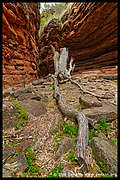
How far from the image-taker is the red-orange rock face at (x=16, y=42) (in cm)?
631

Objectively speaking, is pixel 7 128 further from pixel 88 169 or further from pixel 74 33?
pixel 74 33

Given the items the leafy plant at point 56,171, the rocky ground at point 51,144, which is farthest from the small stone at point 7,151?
the leafy plant at point 56,171

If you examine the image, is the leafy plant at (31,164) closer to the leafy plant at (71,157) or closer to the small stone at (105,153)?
the leafy plant at (71,157)

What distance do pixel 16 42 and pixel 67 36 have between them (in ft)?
19.6

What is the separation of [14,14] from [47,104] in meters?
8.09

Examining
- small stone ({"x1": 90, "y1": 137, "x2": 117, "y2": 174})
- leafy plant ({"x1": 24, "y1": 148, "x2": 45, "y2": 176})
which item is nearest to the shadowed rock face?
leafy plant ({"x1": 24, "y1": 148, "x2": 45, "y2": 176})

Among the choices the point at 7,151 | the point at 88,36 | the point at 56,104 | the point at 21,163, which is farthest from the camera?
the point at 88,36

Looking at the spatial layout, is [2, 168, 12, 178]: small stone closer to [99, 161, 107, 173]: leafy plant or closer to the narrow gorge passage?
the narrow gorge passage

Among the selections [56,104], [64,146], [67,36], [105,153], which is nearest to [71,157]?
[64,146]

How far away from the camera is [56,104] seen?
4293 mm

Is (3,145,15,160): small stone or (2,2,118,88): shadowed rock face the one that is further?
(2,2,118,88): shadowed rock face

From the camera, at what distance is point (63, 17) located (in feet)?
31.8

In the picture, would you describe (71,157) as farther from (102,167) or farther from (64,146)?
(102,167)

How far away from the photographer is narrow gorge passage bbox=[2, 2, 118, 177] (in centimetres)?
176
